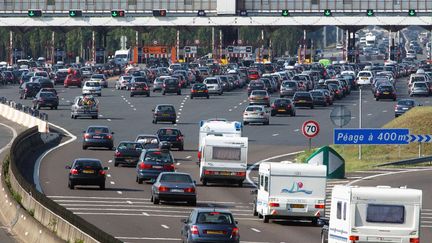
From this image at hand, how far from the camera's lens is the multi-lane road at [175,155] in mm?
43750

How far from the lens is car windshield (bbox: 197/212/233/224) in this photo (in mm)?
36625

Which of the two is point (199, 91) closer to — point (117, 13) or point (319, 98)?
point (319, 98)

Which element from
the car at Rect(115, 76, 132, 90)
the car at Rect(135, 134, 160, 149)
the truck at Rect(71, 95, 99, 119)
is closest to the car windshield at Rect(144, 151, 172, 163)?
the car at Rect(135, 134, 160, 149)

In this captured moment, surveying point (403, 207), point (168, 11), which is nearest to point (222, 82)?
point (168, 11)

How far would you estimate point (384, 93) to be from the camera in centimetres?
11812

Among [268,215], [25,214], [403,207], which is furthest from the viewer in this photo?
[268,215]

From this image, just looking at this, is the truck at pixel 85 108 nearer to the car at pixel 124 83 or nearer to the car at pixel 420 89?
the car at pixel 420 89

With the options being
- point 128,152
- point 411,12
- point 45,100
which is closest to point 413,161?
point 128,152

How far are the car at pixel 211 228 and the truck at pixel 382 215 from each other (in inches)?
111

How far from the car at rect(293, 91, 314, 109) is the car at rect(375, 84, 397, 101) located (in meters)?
10.3

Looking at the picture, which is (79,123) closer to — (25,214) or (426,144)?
(426,144)

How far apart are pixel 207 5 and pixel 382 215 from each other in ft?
486

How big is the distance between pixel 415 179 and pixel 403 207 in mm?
28005

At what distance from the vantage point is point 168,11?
601ft
